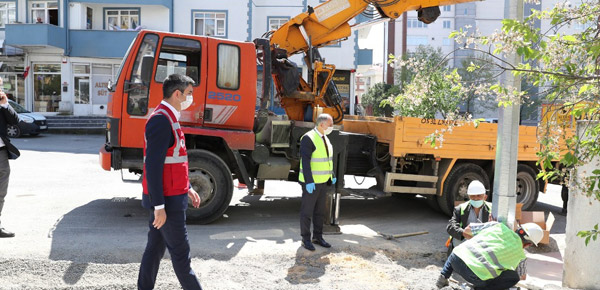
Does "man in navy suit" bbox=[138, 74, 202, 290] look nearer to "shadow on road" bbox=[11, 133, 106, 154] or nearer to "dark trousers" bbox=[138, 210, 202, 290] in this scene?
"dark trousers" bbox=[138, 210, 202, 290]

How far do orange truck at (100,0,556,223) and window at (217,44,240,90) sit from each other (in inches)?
0.6

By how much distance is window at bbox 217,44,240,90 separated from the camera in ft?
25.1

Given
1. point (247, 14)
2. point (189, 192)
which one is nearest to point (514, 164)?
point (189, 192)

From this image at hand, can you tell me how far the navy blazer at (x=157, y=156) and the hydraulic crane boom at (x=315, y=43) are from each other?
446 centimetres

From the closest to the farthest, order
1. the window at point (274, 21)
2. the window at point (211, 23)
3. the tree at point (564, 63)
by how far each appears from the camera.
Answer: the tree at point (564, 63) < the window at point (211, 23) < the window at point (274, 21)

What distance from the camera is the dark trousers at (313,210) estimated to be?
661cm

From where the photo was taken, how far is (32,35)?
26812 millimetres

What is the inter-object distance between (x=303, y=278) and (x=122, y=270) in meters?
1.82

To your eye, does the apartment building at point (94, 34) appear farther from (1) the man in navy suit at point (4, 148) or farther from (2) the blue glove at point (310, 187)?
(1) the man in navy suit at point (4, 148)

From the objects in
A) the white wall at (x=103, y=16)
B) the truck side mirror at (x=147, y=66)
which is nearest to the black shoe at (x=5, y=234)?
the truck side mirror at (x=147, y=66)

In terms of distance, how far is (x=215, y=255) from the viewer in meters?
6.12

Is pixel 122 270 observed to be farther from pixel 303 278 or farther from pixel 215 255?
pixel 303 278

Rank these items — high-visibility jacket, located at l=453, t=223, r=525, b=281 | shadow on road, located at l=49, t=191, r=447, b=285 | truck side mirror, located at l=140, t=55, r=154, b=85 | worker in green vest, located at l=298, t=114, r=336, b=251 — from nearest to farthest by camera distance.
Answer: high-visibility jacket, located at l=453, t=223, r=525, b=281 < shadow on road, located at l=49, t=191, r=447, b=285 < worker in green vest, located at l=298, t=114, r=336, b=251 < truck side mirror, located at l=140, t=55, r=154, b=85

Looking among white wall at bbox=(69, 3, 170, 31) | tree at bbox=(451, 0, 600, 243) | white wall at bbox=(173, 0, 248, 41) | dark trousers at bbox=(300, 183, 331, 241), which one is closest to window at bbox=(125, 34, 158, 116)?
dark trousers at bbox=(300, 183, 331, 241)
